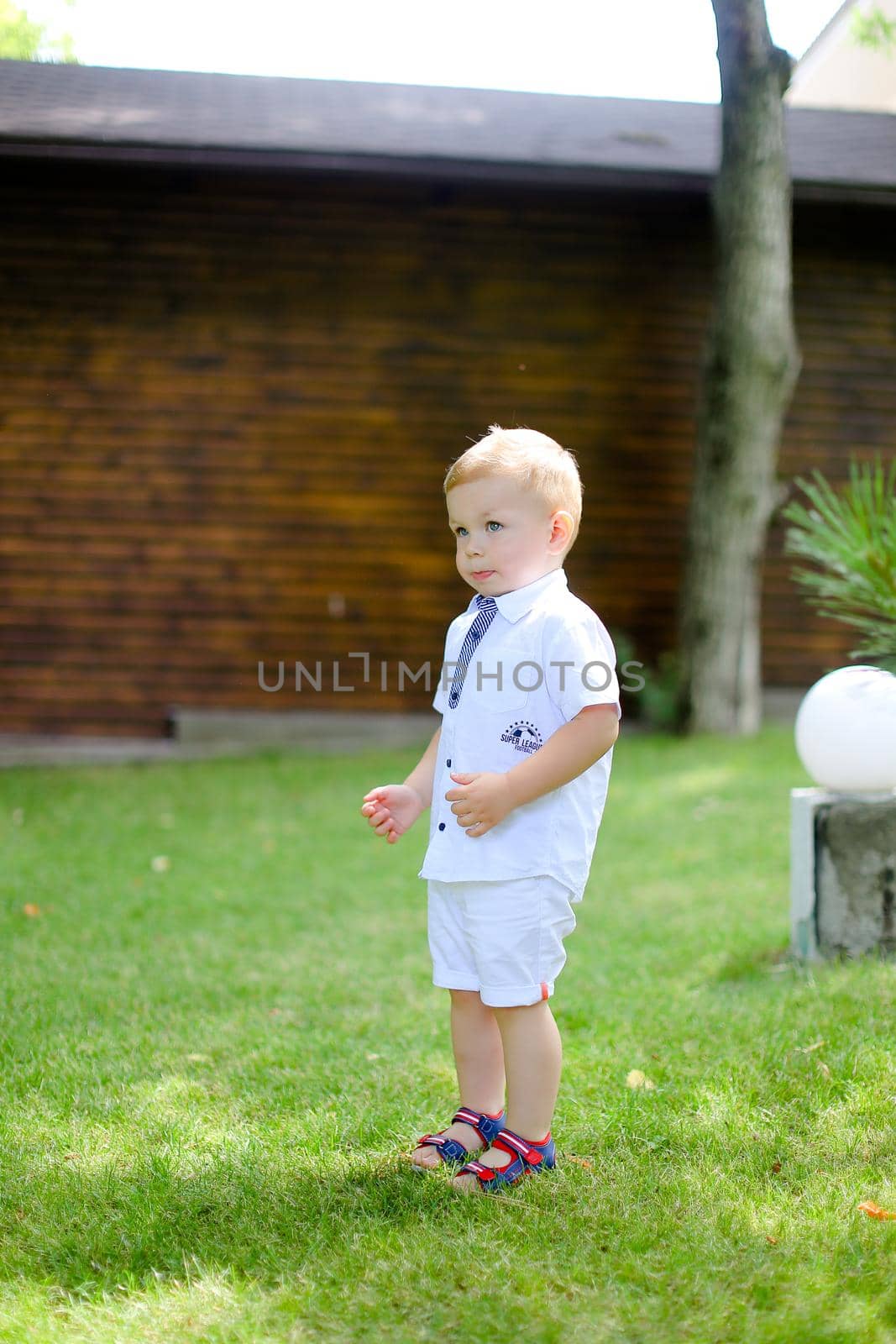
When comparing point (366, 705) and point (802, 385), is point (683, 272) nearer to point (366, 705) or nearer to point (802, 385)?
point (802, 385)

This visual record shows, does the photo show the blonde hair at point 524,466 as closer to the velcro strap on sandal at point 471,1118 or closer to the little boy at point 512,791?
the little boy at point 512,791

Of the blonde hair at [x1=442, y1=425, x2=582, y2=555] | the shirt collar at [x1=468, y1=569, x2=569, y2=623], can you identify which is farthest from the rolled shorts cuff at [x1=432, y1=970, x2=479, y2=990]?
the blonde hair at [x1=442, y1=425, x2=582, y2=555]

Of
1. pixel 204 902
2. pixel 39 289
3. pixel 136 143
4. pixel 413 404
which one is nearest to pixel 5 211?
pixel 39 289

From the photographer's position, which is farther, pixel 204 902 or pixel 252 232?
pixel 252 232

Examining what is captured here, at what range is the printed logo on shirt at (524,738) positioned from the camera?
2000 mm

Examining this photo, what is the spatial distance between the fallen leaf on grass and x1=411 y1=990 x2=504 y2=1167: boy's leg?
63 cm

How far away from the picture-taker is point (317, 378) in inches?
326

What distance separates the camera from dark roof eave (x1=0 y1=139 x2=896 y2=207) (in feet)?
24.0

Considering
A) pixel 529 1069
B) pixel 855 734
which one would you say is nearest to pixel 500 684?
pixel 529 1069

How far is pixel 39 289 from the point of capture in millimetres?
8039

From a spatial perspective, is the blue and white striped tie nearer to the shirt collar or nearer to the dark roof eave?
the shirt collar

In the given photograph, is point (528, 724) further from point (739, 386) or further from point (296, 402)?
point (296, 402)

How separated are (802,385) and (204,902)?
6323 mm

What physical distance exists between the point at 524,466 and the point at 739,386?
5648 millimetres
